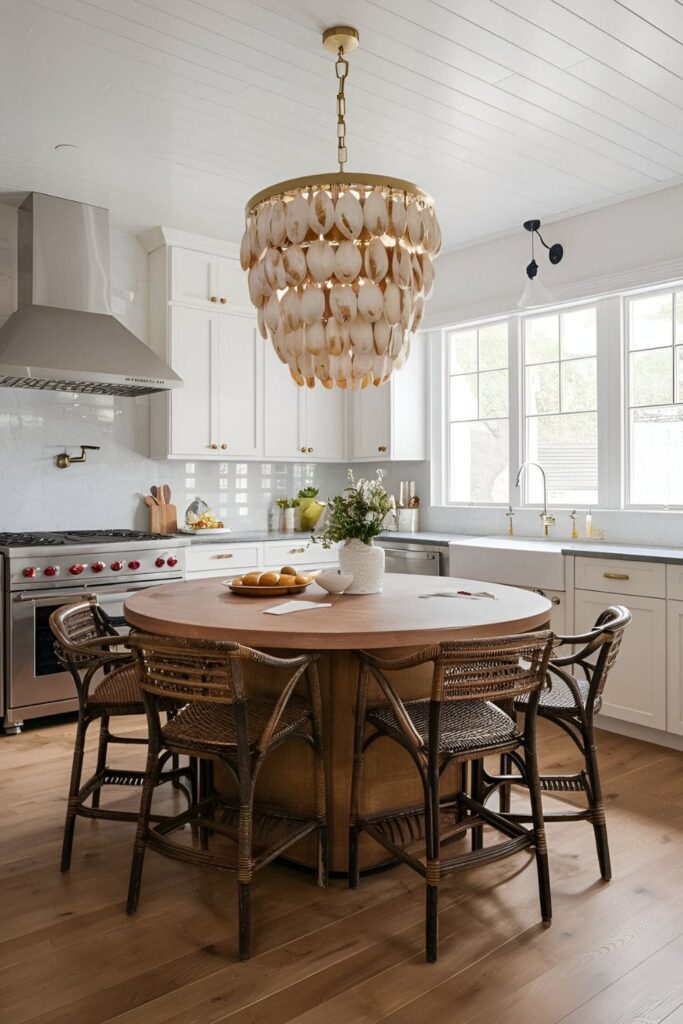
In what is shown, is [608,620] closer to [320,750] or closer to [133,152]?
[320,750]

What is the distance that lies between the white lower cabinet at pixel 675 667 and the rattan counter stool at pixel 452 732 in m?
1.47

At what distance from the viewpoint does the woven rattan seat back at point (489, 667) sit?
1990 millimetres

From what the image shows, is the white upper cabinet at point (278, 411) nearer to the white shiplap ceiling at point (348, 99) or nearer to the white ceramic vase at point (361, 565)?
the white shiplap ceiling at point (348, 99)

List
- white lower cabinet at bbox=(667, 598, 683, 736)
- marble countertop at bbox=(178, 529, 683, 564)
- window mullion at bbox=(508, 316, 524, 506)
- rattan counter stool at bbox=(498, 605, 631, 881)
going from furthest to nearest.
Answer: window mullion at bbox=(508, 316, 524, 506) < marble countertop at bbox=(178, 529, 683, 564) < white lower cabinet at bbox=(667, 598, 683, 736) < rattan counter stool at bbox=(498, 605, 631, 881)

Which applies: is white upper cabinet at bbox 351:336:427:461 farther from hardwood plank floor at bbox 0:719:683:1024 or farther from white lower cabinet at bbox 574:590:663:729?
hardwood plank floor at bbox 0:719:683:1024

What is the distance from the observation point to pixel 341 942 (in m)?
2.09

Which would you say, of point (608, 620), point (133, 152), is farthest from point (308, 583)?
point (133, 152)

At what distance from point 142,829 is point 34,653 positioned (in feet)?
6.60

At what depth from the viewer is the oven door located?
3.92 meters

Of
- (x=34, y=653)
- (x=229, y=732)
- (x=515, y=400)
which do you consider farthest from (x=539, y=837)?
(x=515, y=400)

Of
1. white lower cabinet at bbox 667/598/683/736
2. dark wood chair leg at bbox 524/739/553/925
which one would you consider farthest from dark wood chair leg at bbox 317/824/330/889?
white lower cabinet at bbox 667/598/683/736

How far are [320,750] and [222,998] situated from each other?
2.33ft

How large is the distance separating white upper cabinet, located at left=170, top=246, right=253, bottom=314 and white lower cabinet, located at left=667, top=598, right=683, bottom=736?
316 centimetres

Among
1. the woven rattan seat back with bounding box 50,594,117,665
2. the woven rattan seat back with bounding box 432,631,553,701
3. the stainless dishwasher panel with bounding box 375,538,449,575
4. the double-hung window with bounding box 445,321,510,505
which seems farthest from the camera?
the double-hung window with bounding box 445,321,510,505
